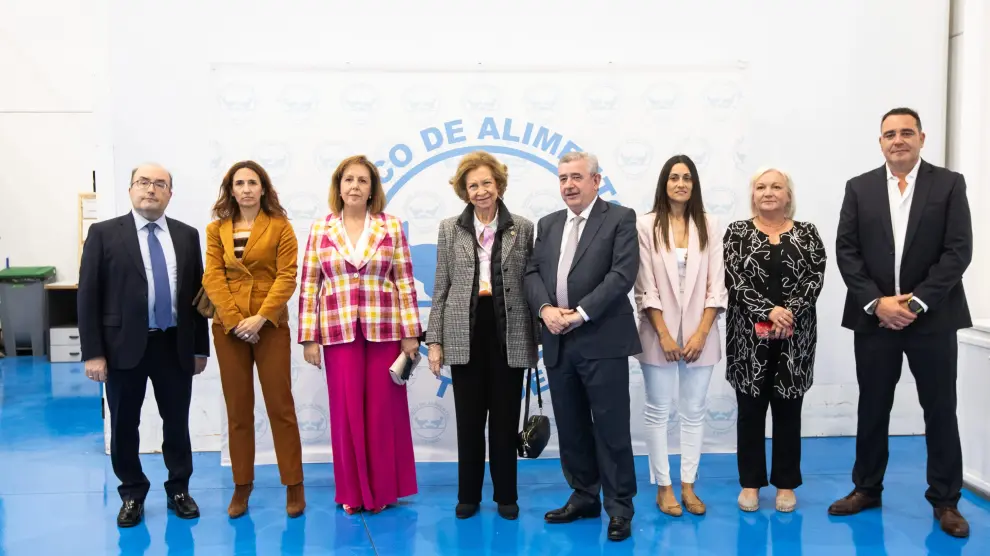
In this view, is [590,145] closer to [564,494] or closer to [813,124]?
[813,124]

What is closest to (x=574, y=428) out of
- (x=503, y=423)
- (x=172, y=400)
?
(x=503, y=423)

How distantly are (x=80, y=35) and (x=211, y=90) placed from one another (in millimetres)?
5859

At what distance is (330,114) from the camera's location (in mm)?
4406

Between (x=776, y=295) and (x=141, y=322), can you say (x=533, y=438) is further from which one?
(x=141, y=322)

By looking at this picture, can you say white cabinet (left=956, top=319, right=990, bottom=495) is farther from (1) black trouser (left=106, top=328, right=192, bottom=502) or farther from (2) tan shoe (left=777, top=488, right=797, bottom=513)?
(1) black trouser (left=106, top=328, right=192, bottom=502)

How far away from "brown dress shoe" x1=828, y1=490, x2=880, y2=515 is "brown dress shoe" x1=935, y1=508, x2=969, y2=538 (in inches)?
11.0

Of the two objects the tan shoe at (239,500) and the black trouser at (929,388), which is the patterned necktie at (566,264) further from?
the tan shoe at (239,500)

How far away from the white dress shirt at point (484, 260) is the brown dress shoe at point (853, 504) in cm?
189

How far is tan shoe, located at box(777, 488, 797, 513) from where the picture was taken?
3527 mm

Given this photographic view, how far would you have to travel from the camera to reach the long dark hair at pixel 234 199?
3471 millimetres

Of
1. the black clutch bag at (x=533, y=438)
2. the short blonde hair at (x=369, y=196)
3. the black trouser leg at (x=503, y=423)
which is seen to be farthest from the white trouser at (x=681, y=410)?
the short blonde hair at (x=369, y=196)

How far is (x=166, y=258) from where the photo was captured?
3.45 meters

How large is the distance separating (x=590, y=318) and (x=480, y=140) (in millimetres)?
1758

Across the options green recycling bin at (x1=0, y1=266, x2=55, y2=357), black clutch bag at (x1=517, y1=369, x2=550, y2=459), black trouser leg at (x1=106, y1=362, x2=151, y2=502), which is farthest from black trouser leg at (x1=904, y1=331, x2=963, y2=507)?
green recycling bin at (x1=0, y1=266, x2=55, y2=357)
